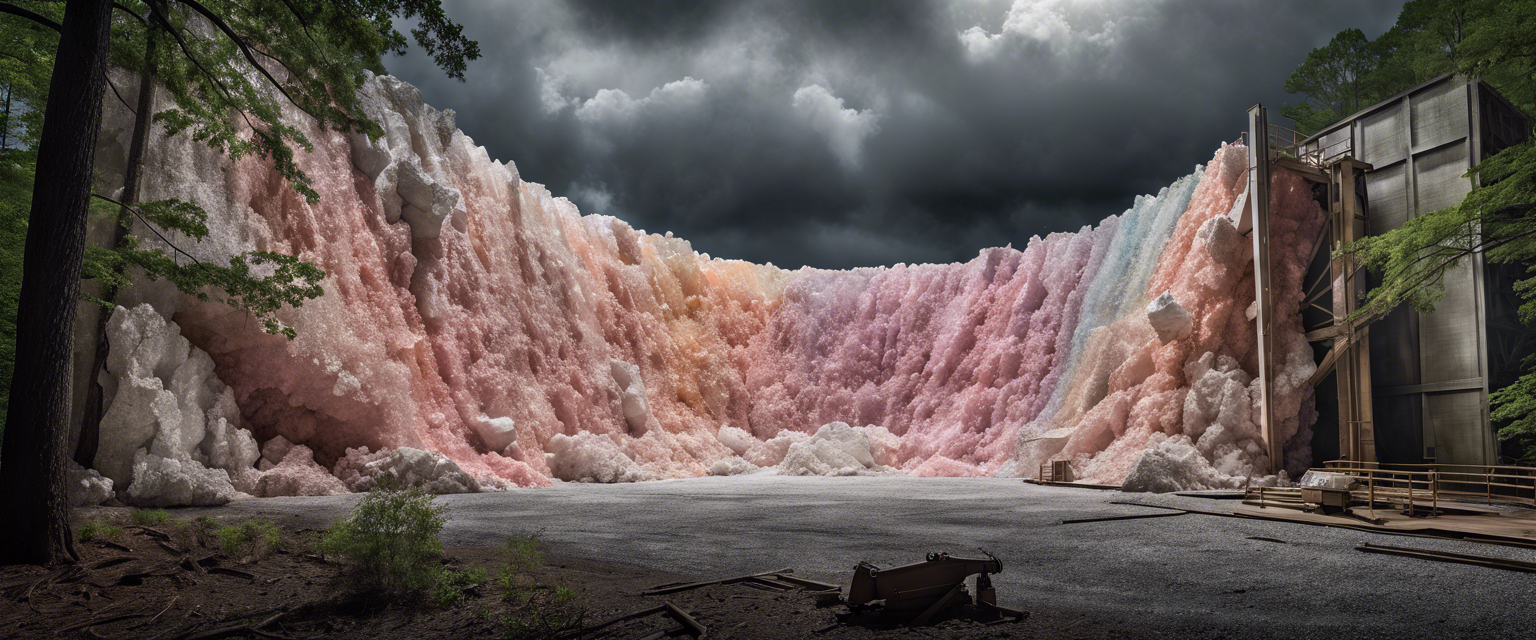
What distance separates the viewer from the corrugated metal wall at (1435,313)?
16.3 m

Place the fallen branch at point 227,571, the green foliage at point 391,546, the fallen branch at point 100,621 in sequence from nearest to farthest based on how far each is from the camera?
the fallen branch at point 100,621 → the green foliage at point 391,546 → the fallen branch at point 227,571

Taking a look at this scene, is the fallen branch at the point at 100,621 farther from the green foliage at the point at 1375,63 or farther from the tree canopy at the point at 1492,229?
the green foliage at the point at 1375,63

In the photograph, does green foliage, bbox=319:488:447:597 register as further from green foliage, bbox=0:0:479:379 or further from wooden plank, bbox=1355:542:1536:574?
wooden plank, bbox=1355:542:1536:574

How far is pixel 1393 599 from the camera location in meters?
5.66

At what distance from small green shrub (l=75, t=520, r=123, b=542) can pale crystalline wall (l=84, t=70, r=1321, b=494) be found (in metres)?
5.44

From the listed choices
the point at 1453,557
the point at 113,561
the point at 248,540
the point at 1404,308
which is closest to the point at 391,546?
the point at 248,540

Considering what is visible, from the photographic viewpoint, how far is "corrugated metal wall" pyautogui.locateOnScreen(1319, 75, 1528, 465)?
1631cm

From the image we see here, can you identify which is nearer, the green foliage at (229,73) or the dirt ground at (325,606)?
the dirt ground at (325,606)

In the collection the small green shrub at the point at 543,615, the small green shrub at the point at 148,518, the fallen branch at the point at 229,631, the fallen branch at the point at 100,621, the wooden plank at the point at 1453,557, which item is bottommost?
the fallen branch at the point at 100,621

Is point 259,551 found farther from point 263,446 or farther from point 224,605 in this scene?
point 263,446

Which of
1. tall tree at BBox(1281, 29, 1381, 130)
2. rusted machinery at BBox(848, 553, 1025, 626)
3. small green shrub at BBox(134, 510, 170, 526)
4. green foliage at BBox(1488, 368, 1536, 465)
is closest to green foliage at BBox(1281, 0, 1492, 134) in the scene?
tall tree at BBox(1281, 29, 1381, 130)

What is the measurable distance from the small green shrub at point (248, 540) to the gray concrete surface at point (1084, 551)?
1643mm

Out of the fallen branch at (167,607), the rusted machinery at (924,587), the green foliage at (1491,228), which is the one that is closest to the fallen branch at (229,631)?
the fallen branch at (167,607)

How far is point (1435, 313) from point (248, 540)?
2160 cm
